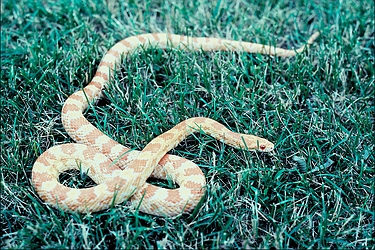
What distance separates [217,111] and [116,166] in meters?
1.57

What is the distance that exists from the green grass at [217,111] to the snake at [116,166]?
13 cm

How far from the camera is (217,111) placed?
6.73 meters

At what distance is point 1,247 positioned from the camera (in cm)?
517

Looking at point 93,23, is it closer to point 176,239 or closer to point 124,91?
point 124,91

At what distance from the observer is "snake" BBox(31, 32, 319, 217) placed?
5422mm

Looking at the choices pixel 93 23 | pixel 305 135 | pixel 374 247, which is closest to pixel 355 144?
pixel 305 135

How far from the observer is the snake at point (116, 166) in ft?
17.8

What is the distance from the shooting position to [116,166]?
19.7 feet

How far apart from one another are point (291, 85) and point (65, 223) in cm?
378

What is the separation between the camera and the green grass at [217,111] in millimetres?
5348

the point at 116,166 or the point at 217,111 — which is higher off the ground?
the point at 217,111

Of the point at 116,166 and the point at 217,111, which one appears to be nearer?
the point at 116,166

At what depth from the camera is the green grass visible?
535 cm

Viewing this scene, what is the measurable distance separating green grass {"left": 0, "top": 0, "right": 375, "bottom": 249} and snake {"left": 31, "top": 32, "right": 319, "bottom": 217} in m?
0.13
